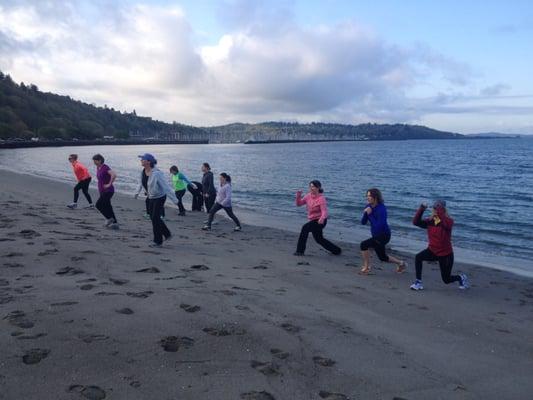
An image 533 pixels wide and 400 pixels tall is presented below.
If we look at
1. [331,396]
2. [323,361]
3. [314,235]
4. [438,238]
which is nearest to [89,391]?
[331,396]

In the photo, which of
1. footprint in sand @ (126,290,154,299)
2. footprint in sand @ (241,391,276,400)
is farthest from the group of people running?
footprint in sand @ (241,391,276,400)

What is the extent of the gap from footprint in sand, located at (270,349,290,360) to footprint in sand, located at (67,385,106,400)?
164cm

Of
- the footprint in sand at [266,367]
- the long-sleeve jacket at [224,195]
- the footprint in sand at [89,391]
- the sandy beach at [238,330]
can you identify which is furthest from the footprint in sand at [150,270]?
the long-sleeve jacket at [224,195]

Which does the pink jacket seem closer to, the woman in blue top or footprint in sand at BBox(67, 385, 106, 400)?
the woman in blue top

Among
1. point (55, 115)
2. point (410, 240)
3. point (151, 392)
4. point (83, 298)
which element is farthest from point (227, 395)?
point (55, 115)

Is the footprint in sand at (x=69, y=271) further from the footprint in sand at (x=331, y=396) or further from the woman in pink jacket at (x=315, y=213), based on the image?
the woman in pink jacket at (x=315, y=213)

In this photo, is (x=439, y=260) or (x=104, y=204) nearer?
(x=439, y=260)

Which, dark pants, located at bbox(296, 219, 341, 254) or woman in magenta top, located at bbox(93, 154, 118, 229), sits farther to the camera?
woman in magenta top, located at bbox(93, 154, 118, 229)

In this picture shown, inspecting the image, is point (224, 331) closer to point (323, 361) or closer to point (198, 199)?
point (323, 361)

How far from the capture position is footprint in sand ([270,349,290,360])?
4.71m

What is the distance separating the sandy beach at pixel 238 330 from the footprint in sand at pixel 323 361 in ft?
0.04

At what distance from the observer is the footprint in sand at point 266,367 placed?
438 centimetres

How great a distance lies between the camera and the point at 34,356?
14.0 feet

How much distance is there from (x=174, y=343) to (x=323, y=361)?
57.3 inches
